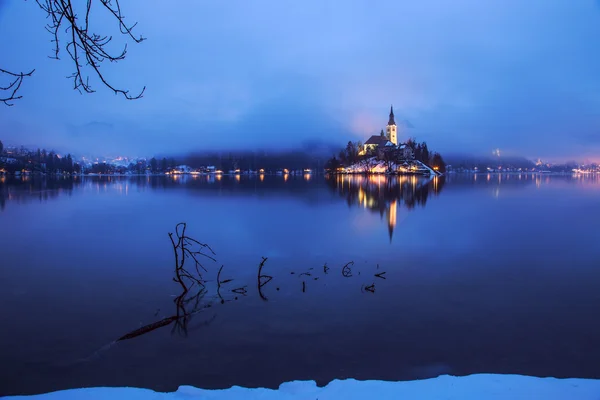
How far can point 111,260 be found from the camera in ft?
50.7

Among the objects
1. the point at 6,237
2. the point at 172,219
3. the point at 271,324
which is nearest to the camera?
the point at 271,324

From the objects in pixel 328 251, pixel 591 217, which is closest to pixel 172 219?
pixel 328 251

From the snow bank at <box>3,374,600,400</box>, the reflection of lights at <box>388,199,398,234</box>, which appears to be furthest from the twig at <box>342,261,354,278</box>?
the reflection of lights at <box>388,199,398,234</box>

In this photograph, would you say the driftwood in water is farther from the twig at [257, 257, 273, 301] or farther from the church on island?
the church on island

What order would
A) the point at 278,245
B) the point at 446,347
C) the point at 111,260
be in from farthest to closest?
the point at 278,245, the point at 111,260, the point at 446,347

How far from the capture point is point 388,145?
575 feet

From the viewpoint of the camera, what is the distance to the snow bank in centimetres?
549

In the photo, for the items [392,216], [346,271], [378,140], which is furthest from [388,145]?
[346,271]

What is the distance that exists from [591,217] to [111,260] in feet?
110

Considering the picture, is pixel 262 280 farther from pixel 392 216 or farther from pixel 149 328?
pixel 392 216

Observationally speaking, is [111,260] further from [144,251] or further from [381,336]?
[381,336]

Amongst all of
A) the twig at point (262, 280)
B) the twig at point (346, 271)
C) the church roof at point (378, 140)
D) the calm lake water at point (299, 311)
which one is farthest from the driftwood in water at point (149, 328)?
the church roof at point (378, 140)

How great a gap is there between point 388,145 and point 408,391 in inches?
6949

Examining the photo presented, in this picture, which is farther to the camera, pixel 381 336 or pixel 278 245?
pixel 278 245
